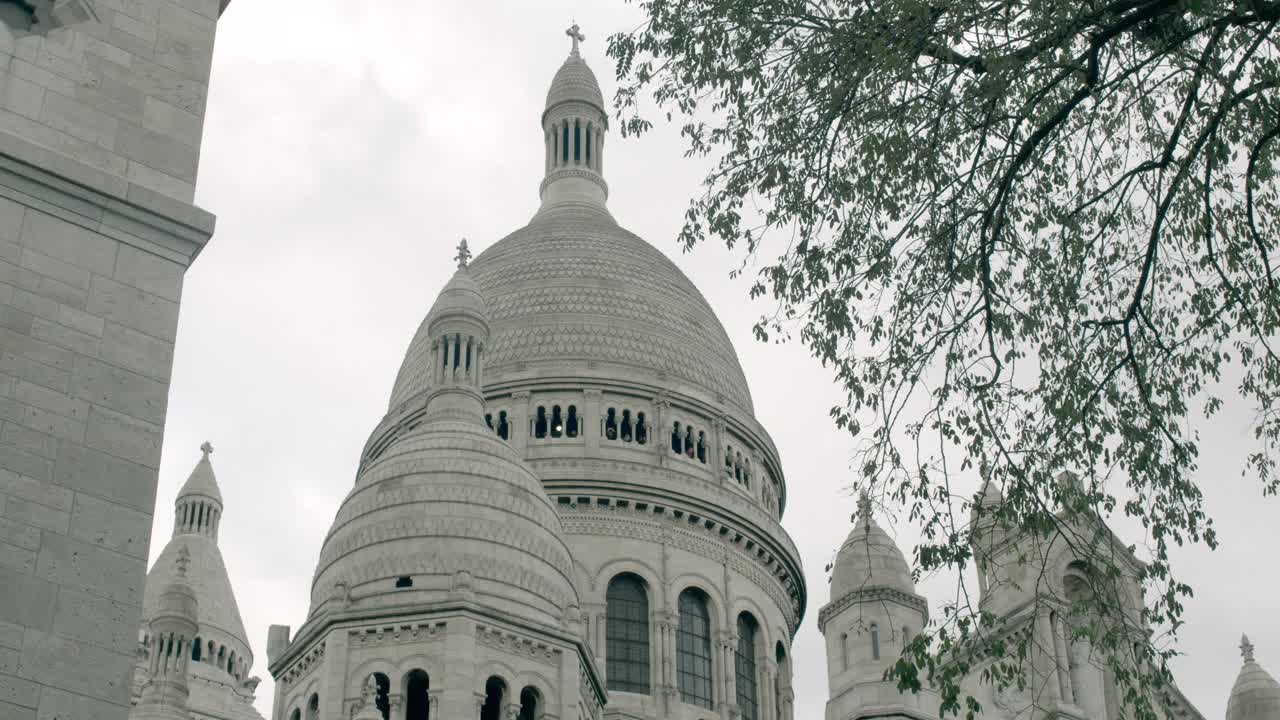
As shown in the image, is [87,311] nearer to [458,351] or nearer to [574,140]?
[458,351]

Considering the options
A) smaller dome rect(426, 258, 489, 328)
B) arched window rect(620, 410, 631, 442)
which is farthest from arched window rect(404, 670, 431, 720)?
arched window rect(620, 410, 631, 442)

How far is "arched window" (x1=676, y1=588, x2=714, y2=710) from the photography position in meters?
52.6

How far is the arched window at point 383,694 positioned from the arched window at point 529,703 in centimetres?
269

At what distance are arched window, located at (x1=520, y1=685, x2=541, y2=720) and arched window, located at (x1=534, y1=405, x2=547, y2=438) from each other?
18.7 meters

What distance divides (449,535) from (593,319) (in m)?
21.0

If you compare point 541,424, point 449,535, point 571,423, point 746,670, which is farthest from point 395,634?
point 571,423

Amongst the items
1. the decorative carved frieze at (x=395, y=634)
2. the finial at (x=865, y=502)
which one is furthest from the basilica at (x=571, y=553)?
the finial at (x=865, y=502)

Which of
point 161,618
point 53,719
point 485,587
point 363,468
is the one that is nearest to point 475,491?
point 485,587

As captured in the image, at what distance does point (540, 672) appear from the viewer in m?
38.7

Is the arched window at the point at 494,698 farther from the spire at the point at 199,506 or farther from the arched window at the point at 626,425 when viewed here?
the spire at the point at 199,506

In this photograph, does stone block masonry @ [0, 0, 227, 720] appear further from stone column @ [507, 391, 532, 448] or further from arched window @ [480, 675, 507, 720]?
stone column @ [507, 391, 532, 448]

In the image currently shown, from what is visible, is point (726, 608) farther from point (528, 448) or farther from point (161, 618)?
point (161, 618)

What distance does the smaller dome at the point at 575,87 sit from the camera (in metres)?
71.6

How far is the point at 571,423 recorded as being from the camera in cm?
5753
